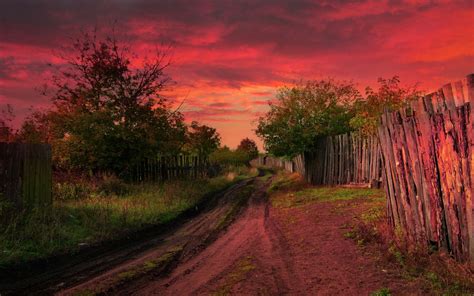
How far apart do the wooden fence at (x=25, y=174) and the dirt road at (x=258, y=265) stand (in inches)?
168

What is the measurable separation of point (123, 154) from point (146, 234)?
9.06 meters

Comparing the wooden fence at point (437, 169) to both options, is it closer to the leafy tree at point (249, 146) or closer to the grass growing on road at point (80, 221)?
the grass growing on road at point (80, 221)

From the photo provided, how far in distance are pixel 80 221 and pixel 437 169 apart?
28.6ft

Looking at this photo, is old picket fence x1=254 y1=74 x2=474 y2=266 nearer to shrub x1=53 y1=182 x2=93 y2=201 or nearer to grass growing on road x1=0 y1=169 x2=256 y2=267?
grass growing on road x1=0 y1=169 x2=256 y2=267

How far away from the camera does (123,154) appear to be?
18.5 metres

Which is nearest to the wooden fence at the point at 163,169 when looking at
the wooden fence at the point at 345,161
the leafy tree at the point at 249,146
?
the wooden fence at the point at 345,161

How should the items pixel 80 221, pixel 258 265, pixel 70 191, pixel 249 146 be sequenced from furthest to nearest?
pixel 249 146 < pixel 70 191 < pixel 80 221 < pixel 258 265

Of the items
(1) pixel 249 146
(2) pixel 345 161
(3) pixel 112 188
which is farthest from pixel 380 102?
(1) pixel 249 146

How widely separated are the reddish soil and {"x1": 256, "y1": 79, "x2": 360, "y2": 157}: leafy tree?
11322 mm

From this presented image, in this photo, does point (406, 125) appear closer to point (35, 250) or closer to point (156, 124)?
point (35, 250)

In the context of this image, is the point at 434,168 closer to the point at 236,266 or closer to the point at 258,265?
the point at 258,265

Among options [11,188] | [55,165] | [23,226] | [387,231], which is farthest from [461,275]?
[55,165]

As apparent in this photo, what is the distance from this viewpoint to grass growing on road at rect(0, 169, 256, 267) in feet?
27.4

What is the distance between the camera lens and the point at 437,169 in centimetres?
599
